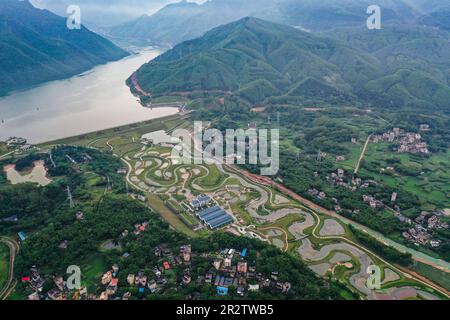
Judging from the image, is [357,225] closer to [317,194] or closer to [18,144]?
Answer: [317,194]

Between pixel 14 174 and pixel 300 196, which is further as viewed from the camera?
pixel 14 174

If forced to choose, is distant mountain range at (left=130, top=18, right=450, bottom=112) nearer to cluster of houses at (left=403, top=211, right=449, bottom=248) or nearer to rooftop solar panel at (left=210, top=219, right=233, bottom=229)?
cluster of houses at (left=403, top=211, right=449, bottom=248)

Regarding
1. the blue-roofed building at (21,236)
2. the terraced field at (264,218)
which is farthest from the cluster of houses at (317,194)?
the blue-roofed building at (21,236)

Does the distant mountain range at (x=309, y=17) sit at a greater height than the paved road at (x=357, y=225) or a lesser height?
greater

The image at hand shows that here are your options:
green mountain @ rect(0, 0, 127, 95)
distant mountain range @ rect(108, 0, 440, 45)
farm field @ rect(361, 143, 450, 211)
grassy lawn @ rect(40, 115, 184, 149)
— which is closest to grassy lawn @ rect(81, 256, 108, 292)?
grassy lawn @ rect(40, 115, 184, 149)

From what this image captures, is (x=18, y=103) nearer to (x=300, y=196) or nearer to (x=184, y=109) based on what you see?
(x=184, y=109)

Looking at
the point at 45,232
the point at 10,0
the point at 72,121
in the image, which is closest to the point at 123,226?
the point at 45,232

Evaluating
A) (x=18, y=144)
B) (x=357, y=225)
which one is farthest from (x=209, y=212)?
(x=18, y=144)

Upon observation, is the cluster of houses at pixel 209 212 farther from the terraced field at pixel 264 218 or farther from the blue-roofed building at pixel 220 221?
the terraced field at pixel 264 218
